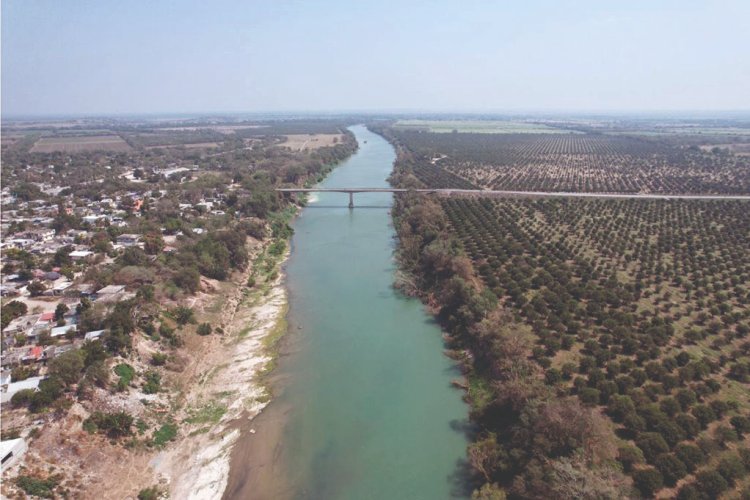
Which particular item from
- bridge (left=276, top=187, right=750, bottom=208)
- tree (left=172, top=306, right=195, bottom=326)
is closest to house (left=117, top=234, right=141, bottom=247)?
tree (left=172, top=306, right=195, bottom=326)

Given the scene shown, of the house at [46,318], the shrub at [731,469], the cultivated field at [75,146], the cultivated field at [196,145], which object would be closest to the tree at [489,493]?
the shrub at [731,469]

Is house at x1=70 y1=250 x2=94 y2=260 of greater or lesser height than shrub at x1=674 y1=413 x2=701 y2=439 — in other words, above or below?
above

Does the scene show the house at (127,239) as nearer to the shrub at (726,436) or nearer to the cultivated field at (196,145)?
the shrub at (726,436)

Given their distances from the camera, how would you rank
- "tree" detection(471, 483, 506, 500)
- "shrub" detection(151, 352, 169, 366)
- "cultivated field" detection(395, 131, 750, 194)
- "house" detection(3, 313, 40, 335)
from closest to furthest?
1. "tree" detection(471, 483, 506, 500)
2. "house" detection(3, 313, 40, 335)
3. "shrub" detection(151, 352, 169, 366)
4. "cultivated field" detection(395, 131, 750, 194)

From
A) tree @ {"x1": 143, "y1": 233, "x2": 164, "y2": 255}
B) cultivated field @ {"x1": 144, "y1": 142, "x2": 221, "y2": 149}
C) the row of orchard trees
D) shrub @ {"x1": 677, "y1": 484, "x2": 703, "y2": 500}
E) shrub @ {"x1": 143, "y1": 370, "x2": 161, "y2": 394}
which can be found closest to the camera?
shrub @ {"x1": 677, "y1": 484, "x2": 703, "y2": 500}

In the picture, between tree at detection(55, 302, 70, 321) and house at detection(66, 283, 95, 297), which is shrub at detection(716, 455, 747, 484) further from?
house at detection(66, 283, 95, 297)

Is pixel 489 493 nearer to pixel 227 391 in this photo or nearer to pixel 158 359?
pixel 227 391

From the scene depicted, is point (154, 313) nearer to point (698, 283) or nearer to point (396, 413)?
point (396, 413)
